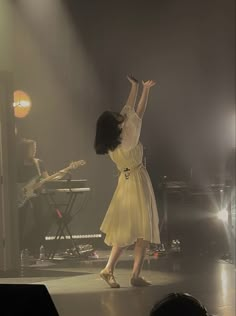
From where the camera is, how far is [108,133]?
13.5 feet

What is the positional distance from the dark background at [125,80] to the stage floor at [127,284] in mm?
917

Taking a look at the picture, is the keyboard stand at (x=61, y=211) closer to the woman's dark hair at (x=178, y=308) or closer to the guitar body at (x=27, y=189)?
the guitar body at (x=27, y=189)

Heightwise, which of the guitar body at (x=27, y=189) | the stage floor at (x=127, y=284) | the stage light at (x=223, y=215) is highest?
the guitar body at (x=27, y=189)

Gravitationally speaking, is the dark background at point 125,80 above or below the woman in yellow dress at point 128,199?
above

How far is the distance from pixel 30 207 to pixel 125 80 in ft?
4.86

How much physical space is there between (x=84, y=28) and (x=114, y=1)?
1.22ft

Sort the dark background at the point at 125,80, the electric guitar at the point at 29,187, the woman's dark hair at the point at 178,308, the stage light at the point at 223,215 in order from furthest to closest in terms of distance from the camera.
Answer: the stage light at the point at 223,215 < the dark background at the point at 125,80 < the electric guitar at the point at 29,187 < the woman's dark hair at the point at 178,308

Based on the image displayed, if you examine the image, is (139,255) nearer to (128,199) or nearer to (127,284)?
(127,284)

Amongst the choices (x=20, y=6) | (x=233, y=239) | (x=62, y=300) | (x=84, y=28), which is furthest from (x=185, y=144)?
(x=62, y=300)

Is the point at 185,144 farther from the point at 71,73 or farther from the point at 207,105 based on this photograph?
the point at 71,73

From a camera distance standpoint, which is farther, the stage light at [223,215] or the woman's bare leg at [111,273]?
the stage light at [223,215]

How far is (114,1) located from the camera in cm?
550

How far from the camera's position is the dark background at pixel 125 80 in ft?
18.0

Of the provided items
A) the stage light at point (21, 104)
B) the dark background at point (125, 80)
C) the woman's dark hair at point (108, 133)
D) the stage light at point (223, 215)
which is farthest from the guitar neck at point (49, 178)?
the stage light at point (223, 215)
